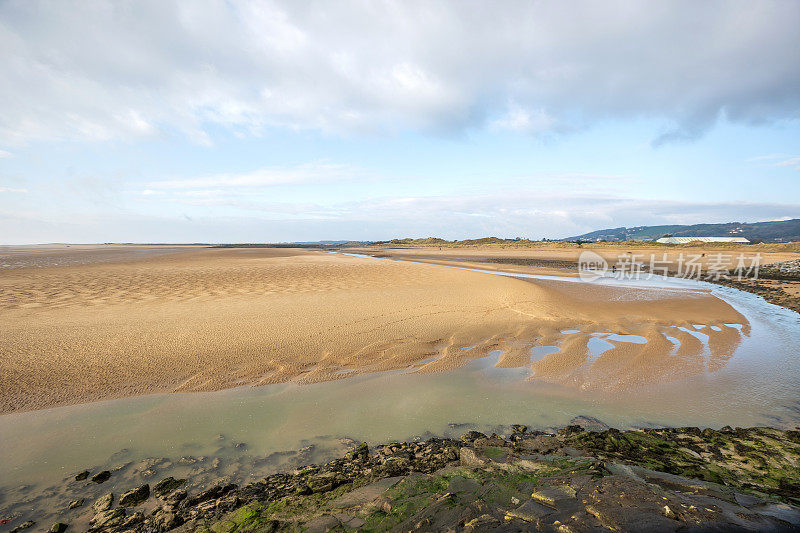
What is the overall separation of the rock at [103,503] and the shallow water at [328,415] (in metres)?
0.32

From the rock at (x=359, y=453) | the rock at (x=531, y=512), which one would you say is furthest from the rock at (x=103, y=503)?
the rock at (x=531, y=512)

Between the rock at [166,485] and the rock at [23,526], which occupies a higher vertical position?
the rock at [23,526]

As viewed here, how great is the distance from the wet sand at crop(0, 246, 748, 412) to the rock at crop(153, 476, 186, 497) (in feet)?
7.88

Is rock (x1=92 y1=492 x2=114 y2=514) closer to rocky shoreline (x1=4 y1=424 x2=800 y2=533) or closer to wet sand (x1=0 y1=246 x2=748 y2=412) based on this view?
rocky shoreline (x1=4 y1=424 x2=800 y2=533)

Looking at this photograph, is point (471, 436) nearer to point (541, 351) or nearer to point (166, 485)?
point (166, 485)

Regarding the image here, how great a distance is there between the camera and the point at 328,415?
4961 millimetres

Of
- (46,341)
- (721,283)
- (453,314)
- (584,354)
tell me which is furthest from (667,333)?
(721,283)

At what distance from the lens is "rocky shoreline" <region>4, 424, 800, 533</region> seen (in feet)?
8.20

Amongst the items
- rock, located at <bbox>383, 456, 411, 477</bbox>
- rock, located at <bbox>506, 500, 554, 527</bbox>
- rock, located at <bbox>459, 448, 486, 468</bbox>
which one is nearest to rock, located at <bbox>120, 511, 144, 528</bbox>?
rock, located at <bbox>383, 456, 411, 477</bbox>

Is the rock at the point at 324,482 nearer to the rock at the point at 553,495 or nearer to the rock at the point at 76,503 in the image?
the rock at the point at 553,495

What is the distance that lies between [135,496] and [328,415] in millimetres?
2300

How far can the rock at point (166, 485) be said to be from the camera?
11.1 ft

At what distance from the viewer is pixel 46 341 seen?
718 cm

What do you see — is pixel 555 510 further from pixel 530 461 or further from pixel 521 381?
pixel 521 381
